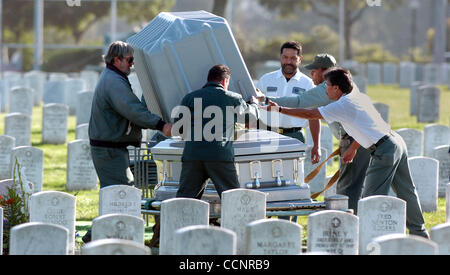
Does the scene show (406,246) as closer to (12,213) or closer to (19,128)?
(12,213)

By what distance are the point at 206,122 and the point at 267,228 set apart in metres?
1.42

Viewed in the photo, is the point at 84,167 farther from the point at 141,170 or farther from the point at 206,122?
the point at 206,122

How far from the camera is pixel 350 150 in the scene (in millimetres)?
8648

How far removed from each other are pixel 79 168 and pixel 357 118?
564 centimetres

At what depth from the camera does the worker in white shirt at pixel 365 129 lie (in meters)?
8.37

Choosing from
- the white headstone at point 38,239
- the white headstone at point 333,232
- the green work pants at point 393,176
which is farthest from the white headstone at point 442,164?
the white headstone at point 38,239

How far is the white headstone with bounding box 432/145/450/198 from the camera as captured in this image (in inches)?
494

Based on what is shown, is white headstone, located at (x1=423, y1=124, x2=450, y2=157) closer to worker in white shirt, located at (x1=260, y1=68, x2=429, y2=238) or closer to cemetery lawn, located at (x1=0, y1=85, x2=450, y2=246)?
cemetery lawn, located at (x1=0, y1=85, x2=450, y2=246)

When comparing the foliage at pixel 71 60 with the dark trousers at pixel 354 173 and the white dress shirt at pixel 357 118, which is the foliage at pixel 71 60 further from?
the white dress shirt at pixel 357 118

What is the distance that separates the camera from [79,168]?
42.4 ft

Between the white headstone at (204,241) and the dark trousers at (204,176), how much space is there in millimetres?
1532

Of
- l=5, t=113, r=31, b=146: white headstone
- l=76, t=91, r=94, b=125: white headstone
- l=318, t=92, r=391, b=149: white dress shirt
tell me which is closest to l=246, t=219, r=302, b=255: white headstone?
l=318, t=92, r=391, b=149: white dress shirt
